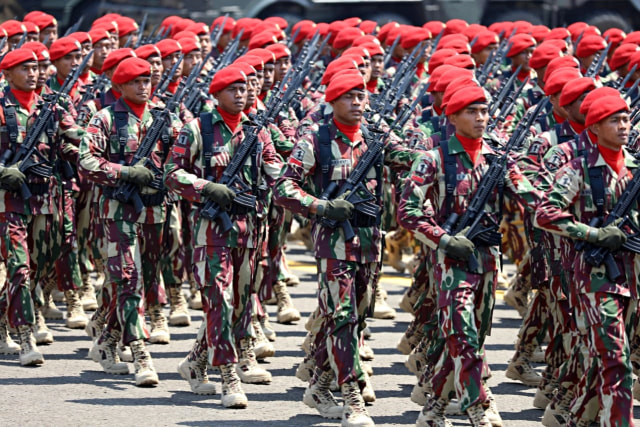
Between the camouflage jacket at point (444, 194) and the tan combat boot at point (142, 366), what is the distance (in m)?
2.48

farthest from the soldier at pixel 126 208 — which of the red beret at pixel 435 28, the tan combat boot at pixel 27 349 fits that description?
the red beret at pixel 435 28

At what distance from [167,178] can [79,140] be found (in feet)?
5.49

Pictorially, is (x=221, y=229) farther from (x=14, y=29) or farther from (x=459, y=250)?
(x=14, y=29)

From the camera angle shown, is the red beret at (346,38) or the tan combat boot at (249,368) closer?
the tan combat boot at (249,368)

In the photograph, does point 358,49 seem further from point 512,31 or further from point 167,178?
point 512,31

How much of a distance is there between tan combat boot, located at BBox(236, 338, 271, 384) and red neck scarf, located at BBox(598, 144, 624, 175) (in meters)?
3.24

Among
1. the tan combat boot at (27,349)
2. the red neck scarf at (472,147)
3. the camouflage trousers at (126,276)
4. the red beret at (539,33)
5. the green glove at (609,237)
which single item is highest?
the red neck scarf at (472,147)

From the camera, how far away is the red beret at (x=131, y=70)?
11.3 m

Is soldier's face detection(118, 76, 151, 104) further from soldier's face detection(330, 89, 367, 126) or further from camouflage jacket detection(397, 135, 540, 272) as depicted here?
camouflage jacket detection(397, 135, 540, 272)

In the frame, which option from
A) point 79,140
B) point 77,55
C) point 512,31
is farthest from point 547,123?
point 512,31

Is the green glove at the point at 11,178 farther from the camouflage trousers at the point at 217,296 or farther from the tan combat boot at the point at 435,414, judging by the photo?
the tan combat boot at the point at 435,414

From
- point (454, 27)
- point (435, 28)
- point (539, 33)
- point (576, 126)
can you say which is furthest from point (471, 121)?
point (435, 28)

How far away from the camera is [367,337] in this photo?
12750mm

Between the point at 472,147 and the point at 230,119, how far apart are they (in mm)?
1913
